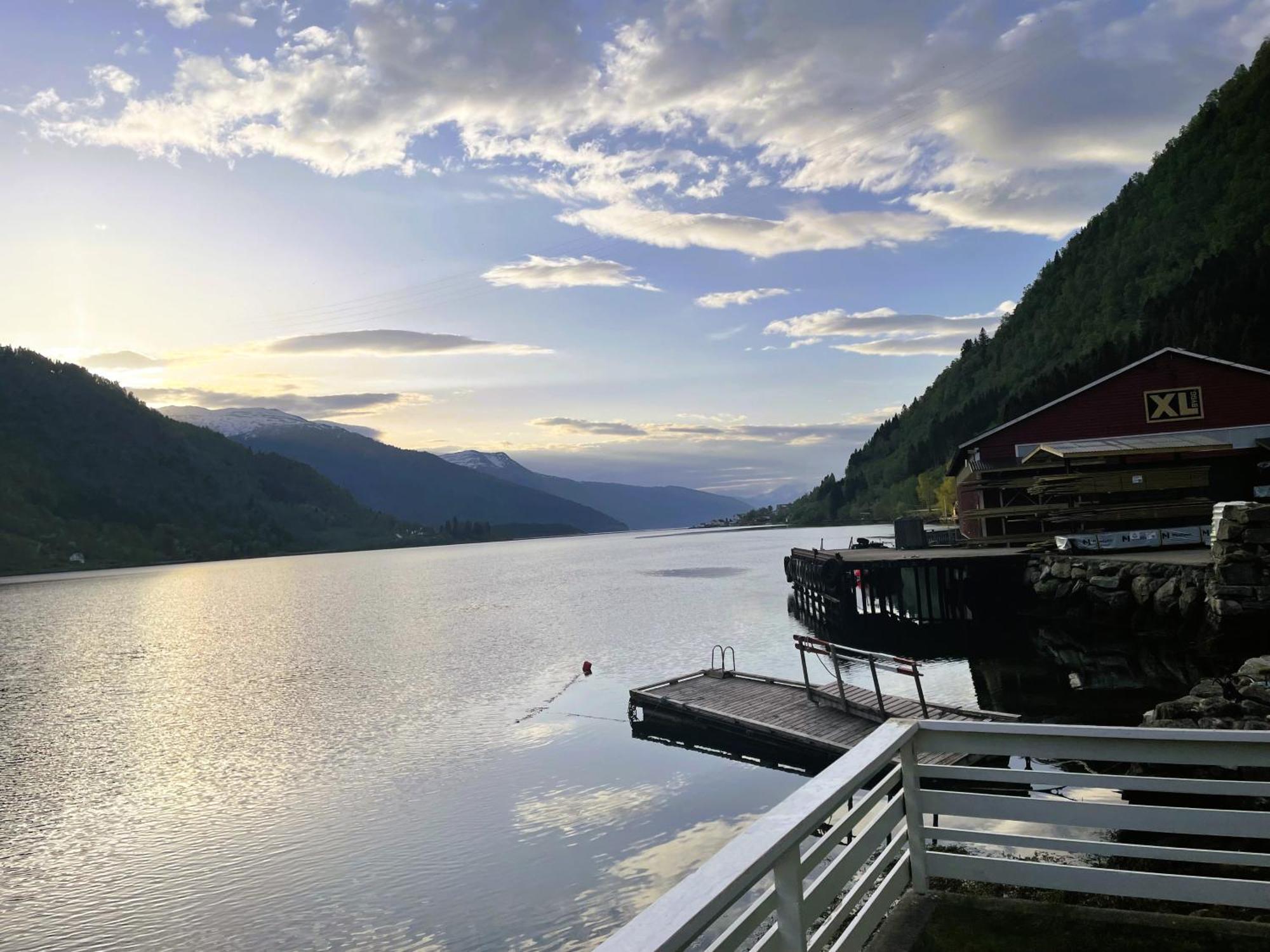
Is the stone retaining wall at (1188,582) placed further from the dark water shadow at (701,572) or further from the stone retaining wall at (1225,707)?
the dark water shadow at (701,572)

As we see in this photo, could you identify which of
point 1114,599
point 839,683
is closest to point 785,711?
point 839,683

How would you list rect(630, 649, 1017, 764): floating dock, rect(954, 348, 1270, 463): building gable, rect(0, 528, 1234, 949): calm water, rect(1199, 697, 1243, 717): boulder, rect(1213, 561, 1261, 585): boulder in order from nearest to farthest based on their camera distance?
rect(0, 528, 1234, 949): calm water, rect(1199, 697, 1243, 717): boulder, rect(630, 649, 1017, 764): floating dock, rect(1213, 561, 1261, 585): boulder, rect(954, 348, 1270, 463): building gable

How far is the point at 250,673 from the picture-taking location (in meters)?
41.6

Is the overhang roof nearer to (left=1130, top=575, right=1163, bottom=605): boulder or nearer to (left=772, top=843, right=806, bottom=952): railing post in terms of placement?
(left=1130, top=575, right=1163, bottom=605): boulder

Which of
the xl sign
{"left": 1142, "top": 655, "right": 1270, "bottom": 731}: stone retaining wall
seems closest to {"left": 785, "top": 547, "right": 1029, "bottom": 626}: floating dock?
the xl sign

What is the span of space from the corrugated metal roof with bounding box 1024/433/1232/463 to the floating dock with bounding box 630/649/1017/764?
986 inches

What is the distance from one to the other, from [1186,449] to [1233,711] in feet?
107

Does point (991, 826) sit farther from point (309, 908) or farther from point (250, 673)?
point (250, 673)

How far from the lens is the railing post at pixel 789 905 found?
3.73 metres

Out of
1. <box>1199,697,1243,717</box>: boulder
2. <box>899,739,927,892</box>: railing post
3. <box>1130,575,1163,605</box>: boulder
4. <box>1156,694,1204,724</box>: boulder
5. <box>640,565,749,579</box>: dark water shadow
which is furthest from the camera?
<box>640,565,749,579</box>: dark water shadow

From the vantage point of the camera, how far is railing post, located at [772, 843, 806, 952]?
3729mm

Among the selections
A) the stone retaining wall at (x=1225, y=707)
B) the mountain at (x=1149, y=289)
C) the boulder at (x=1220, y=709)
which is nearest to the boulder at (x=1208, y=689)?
the stone retaining wall at (x=1225, y=707)

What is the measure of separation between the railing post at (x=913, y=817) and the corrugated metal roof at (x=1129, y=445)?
40.5m

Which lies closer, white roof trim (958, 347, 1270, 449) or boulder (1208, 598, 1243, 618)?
boulder (1208, 598, 1243, 618)
